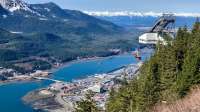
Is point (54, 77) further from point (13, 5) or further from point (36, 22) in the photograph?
point (13, 5)

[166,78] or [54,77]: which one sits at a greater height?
[166,78]

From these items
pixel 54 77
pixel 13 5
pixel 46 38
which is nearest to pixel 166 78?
pixel 54 77

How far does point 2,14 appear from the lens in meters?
116

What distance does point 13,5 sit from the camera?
403 ft

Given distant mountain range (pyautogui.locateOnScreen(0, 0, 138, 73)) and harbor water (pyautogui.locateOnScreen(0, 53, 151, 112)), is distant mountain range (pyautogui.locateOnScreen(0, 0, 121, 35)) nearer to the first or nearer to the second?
distant mountain range (pyautogui.locateOnScreen(0, 0, 138, 73))

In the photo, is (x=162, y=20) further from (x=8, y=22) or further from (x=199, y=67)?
(x=8, y=22)

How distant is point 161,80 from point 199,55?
90 centimetres

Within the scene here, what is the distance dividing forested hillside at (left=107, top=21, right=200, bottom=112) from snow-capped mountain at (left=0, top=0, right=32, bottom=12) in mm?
113256

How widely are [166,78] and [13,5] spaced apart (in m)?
116

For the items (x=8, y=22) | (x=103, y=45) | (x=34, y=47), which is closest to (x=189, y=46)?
(x=34, y=47)

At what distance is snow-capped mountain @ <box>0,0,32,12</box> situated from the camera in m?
122

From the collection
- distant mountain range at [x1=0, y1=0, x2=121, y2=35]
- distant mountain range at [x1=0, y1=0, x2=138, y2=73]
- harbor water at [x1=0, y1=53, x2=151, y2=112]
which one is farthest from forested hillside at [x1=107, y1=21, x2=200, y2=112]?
distant mountain range at [x1=0, y1=0, x2=121, y2=35]

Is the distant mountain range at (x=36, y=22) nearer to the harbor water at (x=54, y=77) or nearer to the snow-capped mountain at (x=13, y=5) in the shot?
the snow-capped mountain at (x=13, y=5)

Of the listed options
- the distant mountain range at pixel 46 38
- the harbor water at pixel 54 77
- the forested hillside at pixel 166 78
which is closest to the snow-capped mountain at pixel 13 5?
the distant mountain range at pixel 46 38
